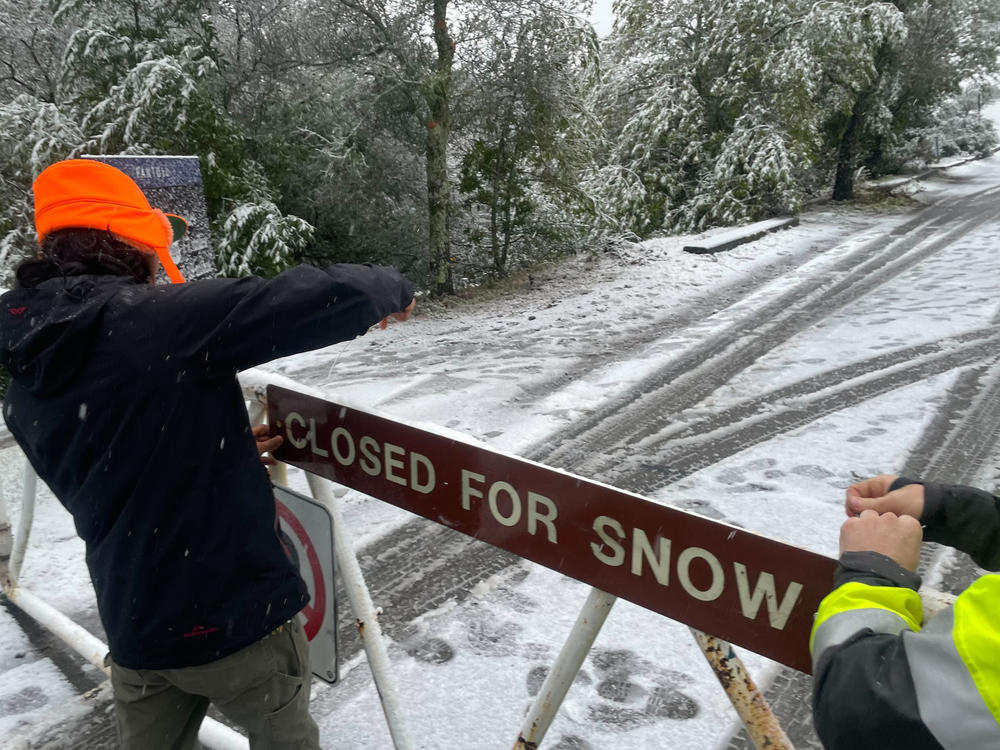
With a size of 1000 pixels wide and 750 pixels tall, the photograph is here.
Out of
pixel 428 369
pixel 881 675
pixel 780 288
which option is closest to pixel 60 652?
pixel 881 675

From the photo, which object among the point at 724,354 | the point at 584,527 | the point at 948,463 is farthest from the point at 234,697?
the point at 724,354

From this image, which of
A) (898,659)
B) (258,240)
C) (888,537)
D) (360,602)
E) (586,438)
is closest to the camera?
(898,659)

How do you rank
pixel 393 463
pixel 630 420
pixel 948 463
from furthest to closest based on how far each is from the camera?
pixel 630 420 < pixel 948 463 < pixel 393 463

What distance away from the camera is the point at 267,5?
897 centimetres

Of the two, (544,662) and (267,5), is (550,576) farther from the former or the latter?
(267,5)

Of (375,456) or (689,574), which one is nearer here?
(689,574)

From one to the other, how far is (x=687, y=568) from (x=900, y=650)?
14.8 inches

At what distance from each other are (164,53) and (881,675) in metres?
8.77

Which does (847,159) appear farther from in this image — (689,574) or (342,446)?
(689,574)

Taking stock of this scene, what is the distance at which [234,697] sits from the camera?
1633 mm

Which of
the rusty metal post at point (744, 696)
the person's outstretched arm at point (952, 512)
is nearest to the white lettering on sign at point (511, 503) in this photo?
the rusty metal post at point (744, 696)

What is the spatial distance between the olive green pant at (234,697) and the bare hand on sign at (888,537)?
120 centimetres

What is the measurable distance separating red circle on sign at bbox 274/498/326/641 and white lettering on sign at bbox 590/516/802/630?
2.91ft

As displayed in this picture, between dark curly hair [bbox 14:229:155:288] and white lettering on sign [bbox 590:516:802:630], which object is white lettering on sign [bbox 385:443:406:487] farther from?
dark curly hair [bbox 14:229:155:288]
